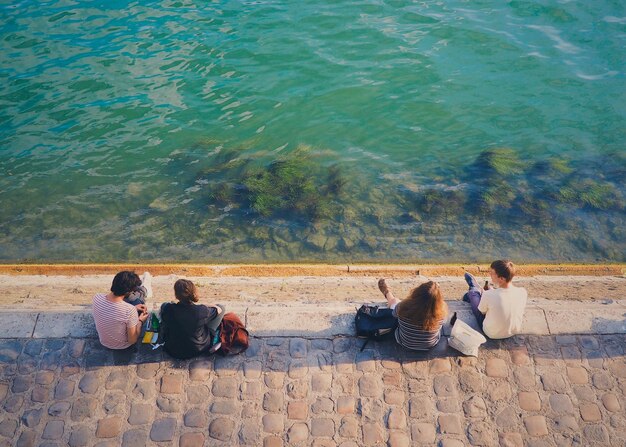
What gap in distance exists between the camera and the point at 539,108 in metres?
15.5

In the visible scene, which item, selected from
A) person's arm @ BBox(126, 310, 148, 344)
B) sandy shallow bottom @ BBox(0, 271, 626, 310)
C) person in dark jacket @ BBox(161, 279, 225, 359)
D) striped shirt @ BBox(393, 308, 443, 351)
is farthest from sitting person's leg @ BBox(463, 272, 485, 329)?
person's arm @ BBox(126, 310, 148, 344)

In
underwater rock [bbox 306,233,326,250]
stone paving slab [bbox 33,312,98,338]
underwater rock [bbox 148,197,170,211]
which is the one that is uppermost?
stone paving slab [bbox 33,312,98,338]

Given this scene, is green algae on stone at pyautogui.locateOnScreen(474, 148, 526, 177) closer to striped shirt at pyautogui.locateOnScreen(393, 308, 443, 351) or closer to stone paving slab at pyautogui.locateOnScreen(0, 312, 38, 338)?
striped shirt at pyautogui.locateOnScreen(393, 308, 443, 351)

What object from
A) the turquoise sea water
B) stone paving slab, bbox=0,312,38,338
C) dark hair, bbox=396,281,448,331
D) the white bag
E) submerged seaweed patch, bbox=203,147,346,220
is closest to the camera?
dark hair, bbox=396,281,448,331

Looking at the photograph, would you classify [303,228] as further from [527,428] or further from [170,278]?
[527,428]

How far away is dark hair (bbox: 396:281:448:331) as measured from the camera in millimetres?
6516

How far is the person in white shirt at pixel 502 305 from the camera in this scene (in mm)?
6855

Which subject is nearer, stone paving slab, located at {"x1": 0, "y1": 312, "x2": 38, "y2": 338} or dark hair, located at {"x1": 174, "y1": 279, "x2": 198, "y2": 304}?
dark hair, located at {"x1": 174, "y1": 279, "x2": 198, "y2": 304}

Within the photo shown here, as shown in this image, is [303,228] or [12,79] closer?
[303,228]

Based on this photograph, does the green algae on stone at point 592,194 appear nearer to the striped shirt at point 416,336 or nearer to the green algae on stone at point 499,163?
the green algae on stone at point 499,163

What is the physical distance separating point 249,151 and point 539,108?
8617mm

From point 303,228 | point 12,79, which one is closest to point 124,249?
point 303,228

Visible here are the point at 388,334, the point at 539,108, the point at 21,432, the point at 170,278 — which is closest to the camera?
the point at 21,432

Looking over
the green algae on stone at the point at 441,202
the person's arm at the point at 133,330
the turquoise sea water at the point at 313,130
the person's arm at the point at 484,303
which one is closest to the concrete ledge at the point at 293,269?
the turquoise sea water at the point at 313,130
